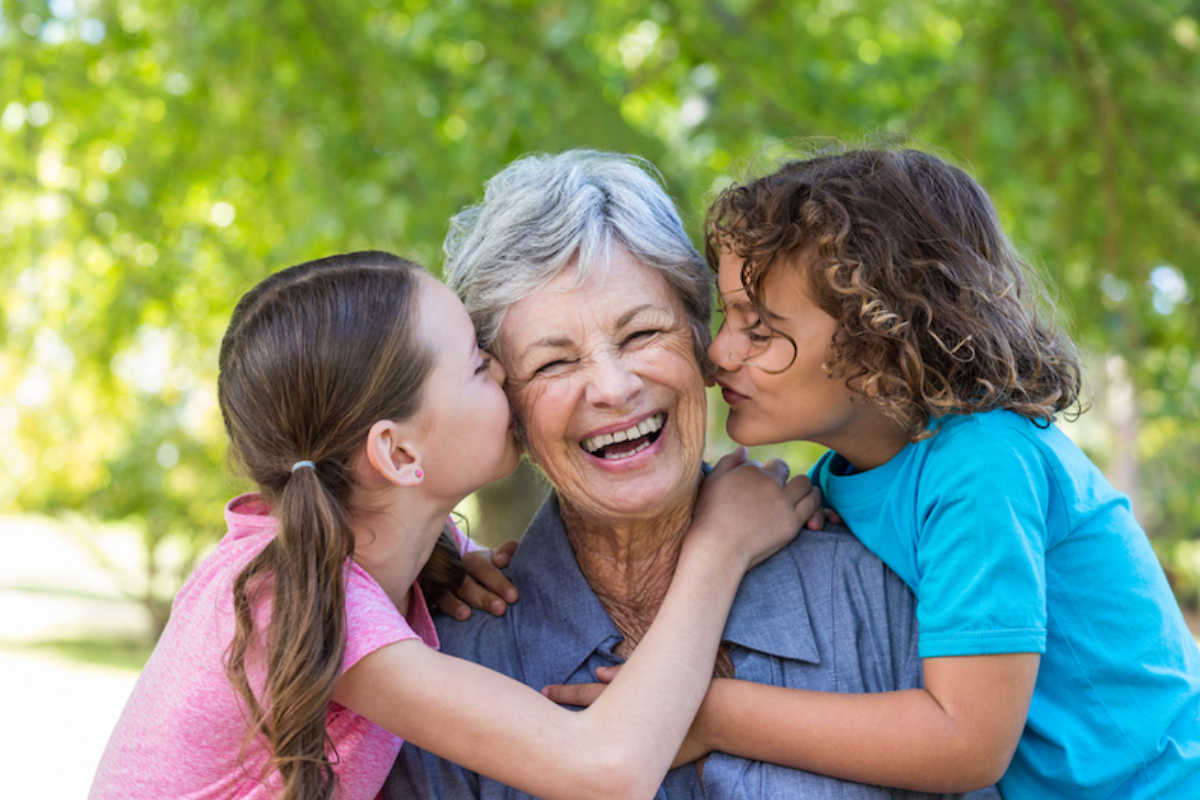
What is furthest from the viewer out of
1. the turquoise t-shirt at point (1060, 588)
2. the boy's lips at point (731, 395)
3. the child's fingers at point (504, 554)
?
the child's fingers at point (504, 554)

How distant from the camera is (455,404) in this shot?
2.05 m

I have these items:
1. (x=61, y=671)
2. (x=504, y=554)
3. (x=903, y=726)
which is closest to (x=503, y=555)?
(x=504, y=554)

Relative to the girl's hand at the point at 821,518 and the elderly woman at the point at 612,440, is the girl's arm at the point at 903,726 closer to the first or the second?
the elderly woman at the point at 612,440

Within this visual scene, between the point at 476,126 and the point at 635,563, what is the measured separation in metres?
3.54

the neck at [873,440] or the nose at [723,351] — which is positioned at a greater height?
the nose at [723,351]

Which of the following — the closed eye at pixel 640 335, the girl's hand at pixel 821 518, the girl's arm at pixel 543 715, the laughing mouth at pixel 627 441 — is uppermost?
the closed eye at pixel 640 335

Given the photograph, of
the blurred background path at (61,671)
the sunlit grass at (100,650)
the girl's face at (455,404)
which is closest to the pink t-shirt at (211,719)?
the girl's face at (455,404)

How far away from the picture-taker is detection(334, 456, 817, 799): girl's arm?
174 centimetres

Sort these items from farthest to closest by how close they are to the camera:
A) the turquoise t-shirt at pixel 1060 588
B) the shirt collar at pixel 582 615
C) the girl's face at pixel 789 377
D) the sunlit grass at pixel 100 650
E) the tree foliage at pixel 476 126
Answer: the sunlit grass at pixel 100 650
the tree foliage at pixel 476 126
the girl's face at pixel 789 377
the shirt collar at pixel 582 615
the turquoise t-shirt at pixel 1060 588

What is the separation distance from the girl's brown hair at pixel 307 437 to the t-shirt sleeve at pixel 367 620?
0.04 meters

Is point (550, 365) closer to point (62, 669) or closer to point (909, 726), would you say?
point (909, 726)

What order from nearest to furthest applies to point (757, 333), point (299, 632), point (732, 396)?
1. point (299, 632)
2. point (757, 333)
3. point (732, 396)

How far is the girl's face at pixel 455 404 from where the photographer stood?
79.9 inches

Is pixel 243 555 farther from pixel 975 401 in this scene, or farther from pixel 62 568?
pixel 62 568
